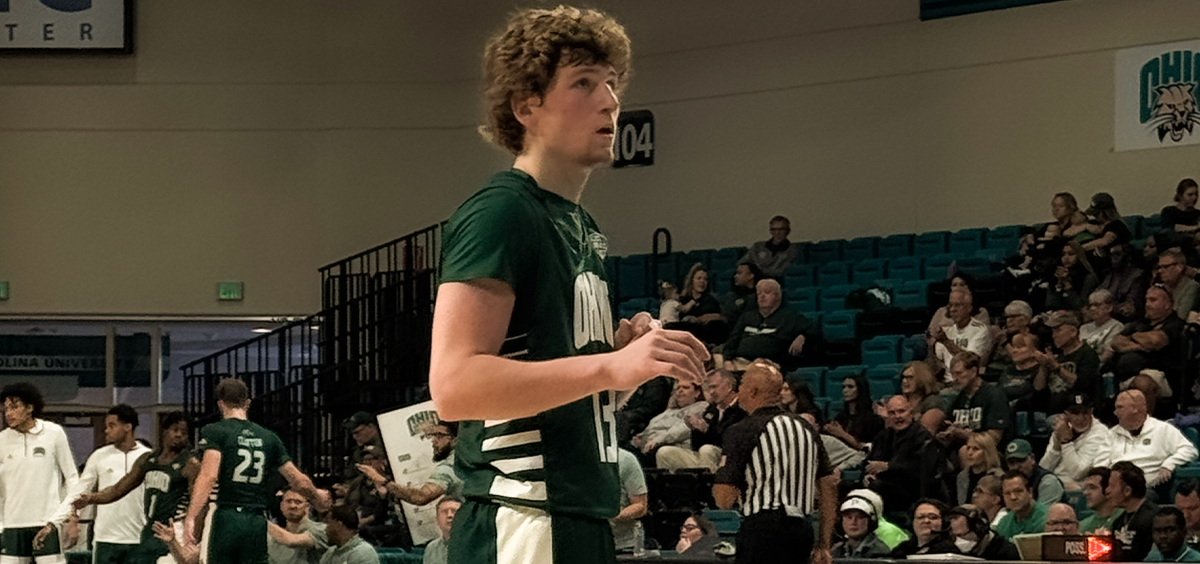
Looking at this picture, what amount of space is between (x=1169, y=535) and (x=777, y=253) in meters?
7.10

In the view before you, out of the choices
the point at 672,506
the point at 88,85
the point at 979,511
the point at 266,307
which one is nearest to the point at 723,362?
the point at 672,506

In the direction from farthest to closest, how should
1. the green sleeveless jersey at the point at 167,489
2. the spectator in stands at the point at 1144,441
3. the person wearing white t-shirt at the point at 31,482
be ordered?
the person wearing white t-shirt at the point at 31,482 → the green sleeveless jersey at the point at 167,489 → the spectator in stands at the point at 1144,441

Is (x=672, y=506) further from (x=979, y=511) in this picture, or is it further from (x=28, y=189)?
(x=28, y=189)

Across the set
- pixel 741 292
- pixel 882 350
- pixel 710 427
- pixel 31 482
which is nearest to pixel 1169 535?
pixel 710 427

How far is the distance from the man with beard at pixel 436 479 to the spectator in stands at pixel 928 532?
3.02 m

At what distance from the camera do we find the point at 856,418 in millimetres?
11695

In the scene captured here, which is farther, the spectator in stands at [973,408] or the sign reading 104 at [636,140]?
the sign reading 104 at [636,140]

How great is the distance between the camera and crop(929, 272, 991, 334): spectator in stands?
12500mm

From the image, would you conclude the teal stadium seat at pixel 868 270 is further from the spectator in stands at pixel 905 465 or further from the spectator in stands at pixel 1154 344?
the spectator in stands at pixel 905 465

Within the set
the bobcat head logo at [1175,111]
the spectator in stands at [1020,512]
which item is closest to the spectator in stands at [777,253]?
the bobcat head logo at [1175,111]

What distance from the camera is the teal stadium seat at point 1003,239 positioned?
560 inches

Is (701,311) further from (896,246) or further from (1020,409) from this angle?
(1020,409)

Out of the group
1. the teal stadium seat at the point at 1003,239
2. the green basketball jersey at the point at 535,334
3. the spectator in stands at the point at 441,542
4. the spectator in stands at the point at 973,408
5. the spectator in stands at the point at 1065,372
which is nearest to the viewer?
the green basketball jersey at the point at 535,334

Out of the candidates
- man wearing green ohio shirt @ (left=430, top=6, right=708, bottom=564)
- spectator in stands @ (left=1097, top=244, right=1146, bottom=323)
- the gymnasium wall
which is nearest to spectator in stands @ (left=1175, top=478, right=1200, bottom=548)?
spectator in stands @ (left=1097, top=244, right=1146, bottom=323)
